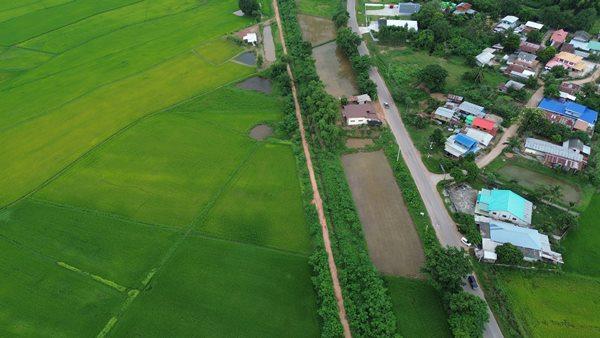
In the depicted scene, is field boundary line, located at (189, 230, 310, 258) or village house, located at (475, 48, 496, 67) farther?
village house, located at (475, 48, 496, 67)

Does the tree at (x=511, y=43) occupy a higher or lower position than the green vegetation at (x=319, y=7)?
lower

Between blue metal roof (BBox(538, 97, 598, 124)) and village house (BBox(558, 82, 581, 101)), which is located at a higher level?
village house (BBox(558, 82, 581, 101))

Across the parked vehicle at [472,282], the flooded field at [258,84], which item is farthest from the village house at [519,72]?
the parked vehicle at [472,282]

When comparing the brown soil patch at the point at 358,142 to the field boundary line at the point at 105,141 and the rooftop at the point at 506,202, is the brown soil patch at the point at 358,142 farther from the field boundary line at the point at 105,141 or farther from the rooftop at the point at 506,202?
the field boundary line at the point at 105,141

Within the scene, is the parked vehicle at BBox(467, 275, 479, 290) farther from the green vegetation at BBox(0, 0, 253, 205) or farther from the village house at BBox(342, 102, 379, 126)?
the green vegetation at BBox(0, 0, 253, 205)

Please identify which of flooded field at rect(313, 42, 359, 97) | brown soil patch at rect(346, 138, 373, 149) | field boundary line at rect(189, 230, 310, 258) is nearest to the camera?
field boundary line at rect(189, 230, 310, 258)

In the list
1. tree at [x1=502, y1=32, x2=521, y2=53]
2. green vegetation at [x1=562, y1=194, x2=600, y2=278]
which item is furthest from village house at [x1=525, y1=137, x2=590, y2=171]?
tree at [x1=502, y1=32, x2=521, y2=53]

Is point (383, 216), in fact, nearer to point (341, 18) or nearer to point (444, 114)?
point (444, 114)
